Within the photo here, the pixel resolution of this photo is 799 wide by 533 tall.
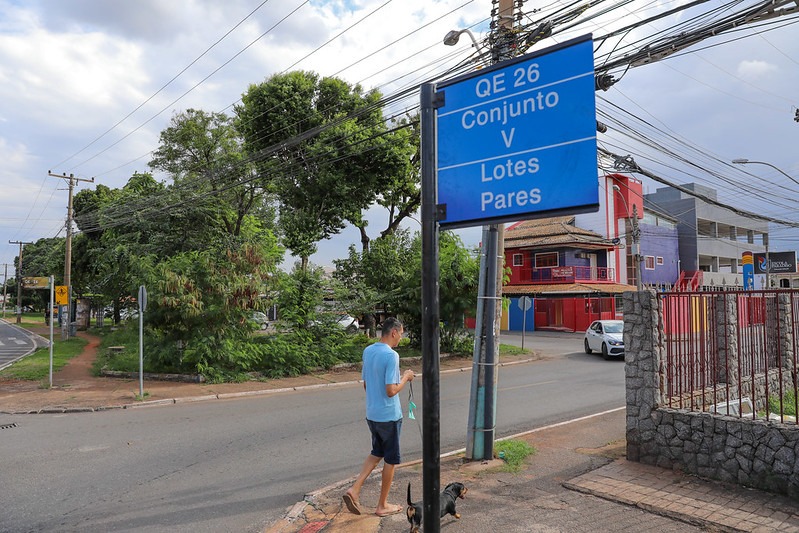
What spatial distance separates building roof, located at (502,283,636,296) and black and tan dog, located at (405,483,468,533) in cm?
3424

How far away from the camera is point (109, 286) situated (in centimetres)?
2691

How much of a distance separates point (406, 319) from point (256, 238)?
731 centimetres

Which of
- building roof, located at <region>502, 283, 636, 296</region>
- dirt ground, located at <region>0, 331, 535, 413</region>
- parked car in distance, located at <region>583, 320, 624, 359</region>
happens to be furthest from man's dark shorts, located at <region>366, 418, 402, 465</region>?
building roof, located at <region>502, 283, 636, 296</region>

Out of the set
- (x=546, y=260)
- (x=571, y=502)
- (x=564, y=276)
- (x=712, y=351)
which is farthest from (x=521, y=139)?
(x=546, y=260)

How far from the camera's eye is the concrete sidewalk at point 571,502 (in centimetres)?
467

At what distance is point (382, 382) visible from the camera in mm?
4789

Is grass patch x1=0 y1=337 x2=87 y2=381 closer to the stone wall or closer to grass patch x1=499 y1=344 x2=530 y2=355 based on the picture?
the stone wall

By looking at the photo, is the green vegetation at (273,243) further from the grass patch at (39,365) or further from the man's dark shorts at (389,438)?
the man's dark shorts at (389,438)

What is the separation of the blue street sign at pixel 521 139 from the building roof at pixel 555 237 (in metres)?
34.5

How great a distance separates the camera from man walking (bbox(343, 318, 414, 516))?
15.6ft

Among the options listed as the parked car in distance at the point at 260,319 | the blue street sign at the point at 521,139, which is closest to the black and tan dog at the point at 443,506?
the blue street sign at the point at 521,139

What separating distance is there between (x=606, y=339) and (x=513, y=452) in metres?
16.5

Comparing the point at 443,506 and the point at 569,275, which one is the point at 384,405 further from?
the point at 569,275

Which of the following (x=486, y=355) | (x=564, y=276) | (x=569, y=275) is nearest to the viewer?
(x=486, y=355)
